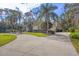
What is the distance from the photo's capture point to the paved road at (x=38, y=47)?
389 cm

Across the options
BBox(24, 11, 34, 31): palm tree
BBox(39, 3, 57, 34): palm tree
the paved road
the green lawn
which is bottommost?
the paved road

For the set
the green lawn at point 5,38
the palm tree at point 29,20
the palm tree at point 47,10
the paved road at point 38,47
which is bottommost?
the paved road at point 38,47

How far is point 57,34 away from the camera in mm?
Answer: 3979

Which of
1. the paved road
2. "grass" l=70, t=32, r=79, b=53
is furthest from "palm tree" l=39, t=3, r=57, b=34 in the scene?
"grass" l=70, t=32, r=79, b=53

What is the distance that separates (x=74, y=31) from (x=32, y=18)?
584 mm

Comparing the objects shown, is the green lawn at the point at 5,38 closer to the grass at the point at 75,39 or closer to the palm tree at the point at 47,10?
the palm tree at the point at 47,10

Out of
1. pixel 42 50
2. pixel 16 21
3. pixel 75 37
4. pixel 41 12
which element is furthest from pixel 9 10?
pixel 75 37

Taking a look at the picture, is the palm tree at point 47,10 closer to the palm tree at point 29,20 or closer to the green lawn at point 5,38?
the palm tree at point 29,20

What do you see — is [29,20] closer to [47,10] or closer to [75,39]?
[47,10]

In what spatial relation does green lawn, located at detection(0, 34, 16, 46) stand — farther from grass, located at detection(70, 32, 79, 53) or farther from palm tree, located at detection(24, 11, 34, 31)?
grass, located at detection(70, 32, 79, 53)

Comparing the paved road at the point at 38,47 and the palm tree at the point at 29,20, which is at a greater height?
the palm tree at the point at 29,20

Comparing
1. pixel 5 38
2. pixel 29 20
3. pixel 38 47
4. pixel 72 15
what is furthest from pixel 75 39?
pixel 5 38

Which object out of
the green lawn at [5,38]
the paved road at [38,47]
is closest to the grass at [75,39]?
the paved road at [38,47]

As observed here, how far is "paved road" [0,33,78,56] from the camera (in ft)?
12.8
